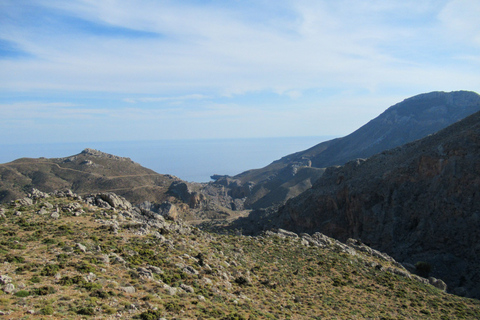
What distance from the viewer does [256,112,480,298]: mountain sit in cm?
3697

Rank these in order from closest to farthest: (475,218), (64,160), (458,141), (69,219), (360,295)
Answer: (69,219) < (360,295) < (475,218) < (458,141) < (64,160)

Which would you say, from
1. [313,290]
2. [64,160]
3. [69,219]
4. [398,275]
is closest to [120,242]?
[69,219]

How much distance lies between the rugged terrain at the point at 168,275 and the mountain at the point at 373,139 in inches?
3071

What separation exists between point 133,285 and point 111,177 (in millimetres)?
90386

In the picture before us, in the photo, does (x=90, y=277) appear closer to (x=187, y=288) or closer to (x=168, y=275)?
(x=168, y=275)

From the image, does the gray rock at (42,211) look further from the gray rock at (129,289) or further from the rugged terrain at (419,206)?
the rugged terrain at (419,206)

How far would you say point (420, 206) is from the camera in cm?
4338

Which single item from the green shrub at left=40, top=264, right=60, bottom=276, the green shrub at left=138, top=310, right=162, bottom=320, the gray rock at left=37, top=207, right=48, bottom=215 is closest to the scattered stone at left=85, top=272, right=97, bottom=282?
the green shrub at left=40, top=264, right=60, bottom=276

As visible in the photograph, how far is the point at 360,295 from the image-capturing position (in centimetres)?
2341

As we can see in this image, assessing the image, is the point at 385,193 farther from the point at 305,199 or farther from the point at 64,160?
the point at 64,160

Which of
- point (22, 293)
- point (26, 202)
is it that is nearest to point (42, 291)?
point (22, 293)

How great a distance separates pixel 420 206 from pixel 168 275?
3806cm

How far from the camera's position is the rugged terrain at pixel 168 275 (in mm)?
12594

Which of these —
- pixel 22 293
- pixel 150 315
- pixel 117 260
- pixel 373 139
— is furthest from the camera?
pixel 373 139
